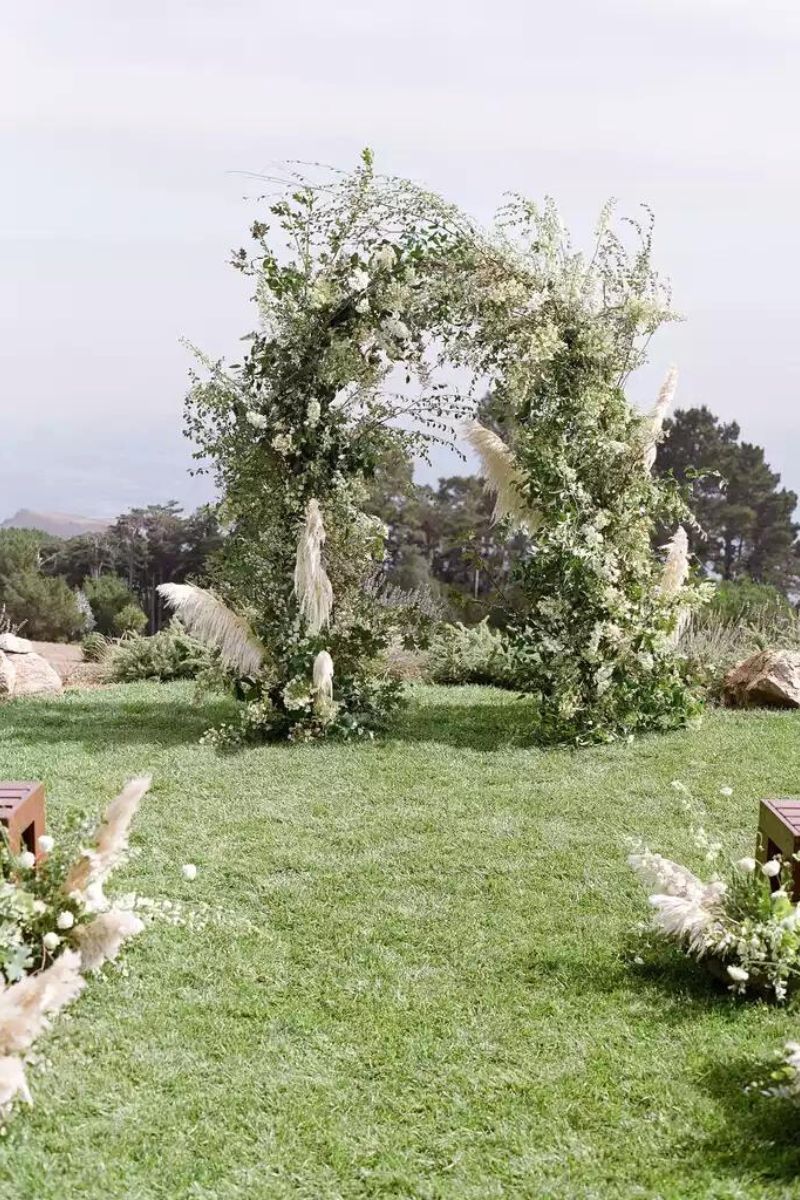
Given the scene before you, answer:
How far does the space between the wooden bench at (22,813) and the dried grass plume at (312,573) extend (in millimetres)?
3405

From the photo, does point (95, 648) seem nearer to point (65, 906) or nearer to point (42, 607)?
point (42, 607)

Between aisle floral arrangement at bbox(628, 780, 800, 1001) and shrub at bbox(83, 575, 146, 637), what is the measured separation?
1232 cm

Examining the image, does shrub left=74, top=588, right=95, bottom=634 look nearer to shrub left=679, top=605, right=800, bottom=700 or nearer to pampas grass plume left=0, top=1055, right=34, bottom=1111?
shrub left=679, top=605, right=800, bottom=700

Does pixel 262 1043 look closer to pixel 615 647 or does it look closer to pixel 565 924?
pixel 565 924

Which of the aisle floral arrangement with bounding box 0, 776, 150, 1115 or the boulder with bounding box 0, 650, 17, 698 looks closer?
the aisle floral arrangement with bounding box 0, 776, 150, 1115

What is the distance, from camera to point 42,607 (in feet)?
53.3

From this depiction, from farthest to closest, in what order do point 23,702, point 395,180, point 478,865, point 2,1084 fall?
point 23,702, point 395,180, point 478,865, point 2,1084

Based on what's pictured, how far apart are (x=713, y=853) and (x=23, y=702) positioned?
711 centimetres

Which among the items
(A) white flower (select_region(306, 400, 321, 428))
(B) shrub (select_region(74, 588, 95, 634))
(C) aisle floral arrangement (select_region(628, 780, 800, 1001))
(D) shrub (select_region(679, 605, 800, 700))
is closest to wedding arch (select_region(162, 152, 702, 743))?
(A) white flower (select_region(306, 400, 321, 428))

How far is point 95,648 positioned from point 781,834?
31.1ft

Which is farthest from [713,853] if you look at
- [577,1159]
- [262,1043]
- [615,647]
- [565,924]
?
[615,647]

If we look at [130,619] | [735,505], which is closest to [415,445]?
[130,619]

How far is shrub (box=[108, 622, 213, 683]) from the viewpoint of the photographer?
11289 mm

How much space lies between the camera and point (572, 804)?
673 cm
